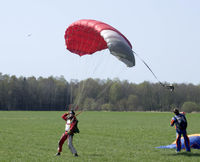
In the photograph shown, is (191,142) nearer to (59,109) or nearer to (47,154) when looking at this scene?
(47,154)

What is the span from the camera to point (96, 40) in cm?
1323

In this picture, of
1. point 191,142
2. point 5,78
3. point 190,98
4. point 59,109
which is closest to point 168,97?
point 190,98

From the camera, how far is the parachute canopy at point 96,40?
10906 millimetres

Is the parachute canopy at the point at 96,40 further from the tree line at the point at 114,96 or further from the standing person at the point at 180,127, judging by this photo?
the tree line at the point at 114,96

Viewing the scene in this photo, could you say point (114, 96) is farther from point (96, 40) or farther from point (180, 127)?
point (180, 127)

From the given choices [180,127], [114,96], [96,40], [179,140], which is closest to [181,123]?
A: [180,127]

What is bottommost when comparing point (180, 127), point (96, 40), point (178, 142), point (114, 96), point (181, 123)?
point (178, 142)

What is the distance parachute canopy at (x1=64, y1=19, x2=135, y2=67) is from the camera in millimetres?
10906

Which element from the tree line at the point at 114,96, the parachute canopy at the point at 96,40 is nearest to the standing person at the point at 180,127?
the parachute canopy at the point at 96,40

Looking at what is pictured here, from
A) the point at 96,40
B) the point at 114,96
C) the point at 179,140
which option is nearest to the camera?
the point at 179,140

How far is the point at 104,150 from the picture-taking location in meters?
13.4

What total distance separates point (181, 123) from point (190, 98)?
351 feet

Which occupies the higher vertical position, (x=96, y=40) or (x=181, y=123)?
(x=96, y=40)

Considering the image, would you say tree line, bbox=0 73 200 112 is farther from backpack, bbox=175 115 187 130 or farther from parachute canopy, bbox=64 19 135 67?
backpack, bbox=175 115 187 130
